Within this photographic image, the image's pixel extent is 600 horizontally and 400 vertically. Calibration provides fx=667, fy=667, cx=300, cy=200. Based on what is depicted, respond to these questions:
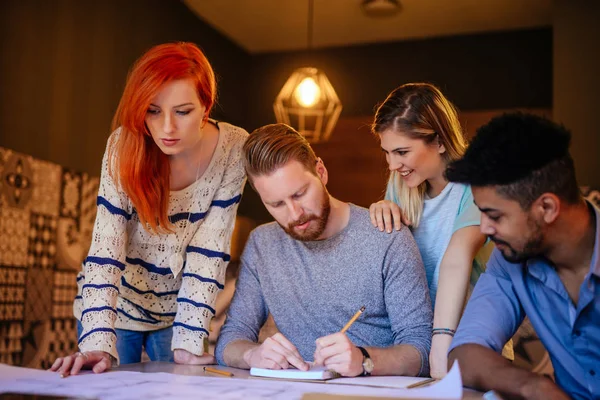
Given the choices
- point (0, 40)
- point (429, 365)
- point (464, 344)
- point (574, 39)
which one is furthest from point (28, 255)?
point (574, 39)

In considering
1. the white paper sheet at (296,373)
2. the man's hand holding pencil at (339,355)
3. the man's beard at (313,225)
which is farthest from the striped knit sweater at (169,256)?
the man's hand holding pencil at (339,355)

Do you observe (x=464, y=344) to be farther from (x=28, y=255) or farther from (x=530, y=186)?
(x=28, y=255)

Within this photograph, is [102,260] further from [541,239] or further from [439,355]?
[541,239]

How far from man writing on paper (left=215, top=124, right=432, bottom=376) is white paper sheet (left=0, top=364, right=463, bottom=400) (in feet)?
1.04

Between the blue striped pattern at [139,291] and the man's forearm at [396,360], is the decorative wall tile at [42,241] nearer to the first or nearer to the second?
the blue striped pattern at [139,291]

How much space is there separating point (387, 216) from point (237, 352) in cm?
53

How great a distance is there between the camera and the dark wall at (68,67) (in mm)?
3152

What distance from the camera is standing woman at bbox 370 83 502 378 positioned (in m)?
1.81

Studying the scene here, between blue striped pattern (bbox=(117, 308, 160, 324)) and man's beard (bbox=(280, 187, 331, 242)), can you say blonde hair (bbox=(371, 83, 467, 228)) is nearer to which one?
man's beard (bbox=(280, 187, 331, 242))

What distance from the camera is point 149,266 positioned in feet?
6.21

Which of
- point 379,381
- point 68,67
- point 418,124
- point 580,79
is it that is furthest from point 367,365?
point 580,79

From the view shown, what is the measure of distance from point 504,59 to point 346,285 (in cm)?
387

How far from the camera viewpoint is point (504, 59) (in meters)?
5.10

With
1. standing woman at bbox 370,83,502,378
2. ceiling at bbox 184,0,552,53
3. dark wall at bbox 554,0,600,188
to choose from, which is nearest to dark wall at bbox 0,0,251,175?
ceiling at bbox 184,0,552,53
